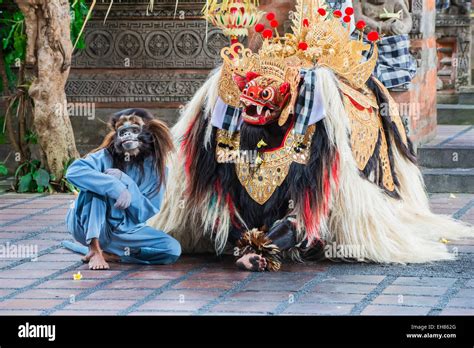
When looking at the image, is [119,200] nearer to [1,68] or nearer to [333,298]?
[333,298]

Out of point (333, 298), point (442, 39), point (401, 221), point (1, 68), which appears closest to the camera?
point (333, 298)

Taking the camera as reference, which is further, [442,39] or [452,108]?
[442,39]

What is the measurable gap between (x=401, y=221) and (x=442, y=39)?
6.19 metres

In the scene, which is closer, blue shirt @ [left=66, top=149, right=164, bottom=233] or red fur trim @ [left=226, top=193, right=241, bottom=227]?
blue shirt @ [left=66, top=149, right=164, bottom=233]

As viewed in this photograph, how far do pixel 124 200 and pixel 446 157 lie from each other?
11.9 ft

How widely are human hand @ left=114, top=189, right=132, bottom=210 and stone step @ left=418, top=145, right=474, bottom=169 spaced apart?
352 cm

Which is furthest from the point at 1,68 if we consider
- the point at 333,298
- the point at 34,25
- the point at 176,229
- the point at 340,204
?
the point at 333,298

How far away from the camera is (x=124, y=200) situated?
655 centimetres

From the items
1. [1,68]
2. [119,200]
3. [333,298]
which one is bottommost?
[333,298]

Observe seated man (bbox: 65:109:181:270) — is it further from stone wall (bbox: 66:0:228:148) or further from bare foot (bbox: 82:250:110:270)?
stone wall (bbox: 66:0:228:148)

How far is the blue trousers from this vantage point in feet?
21.7

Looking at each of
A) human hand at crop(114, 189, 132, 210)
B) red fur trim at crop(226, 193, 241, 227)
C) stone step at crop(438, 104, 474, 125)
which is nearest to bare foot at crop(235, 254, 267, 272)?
red fur trim at crop(226, 193, 241, 227)

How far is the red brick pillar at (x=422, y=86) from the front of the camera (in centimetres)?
940

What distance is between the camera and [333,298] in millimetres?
5902
